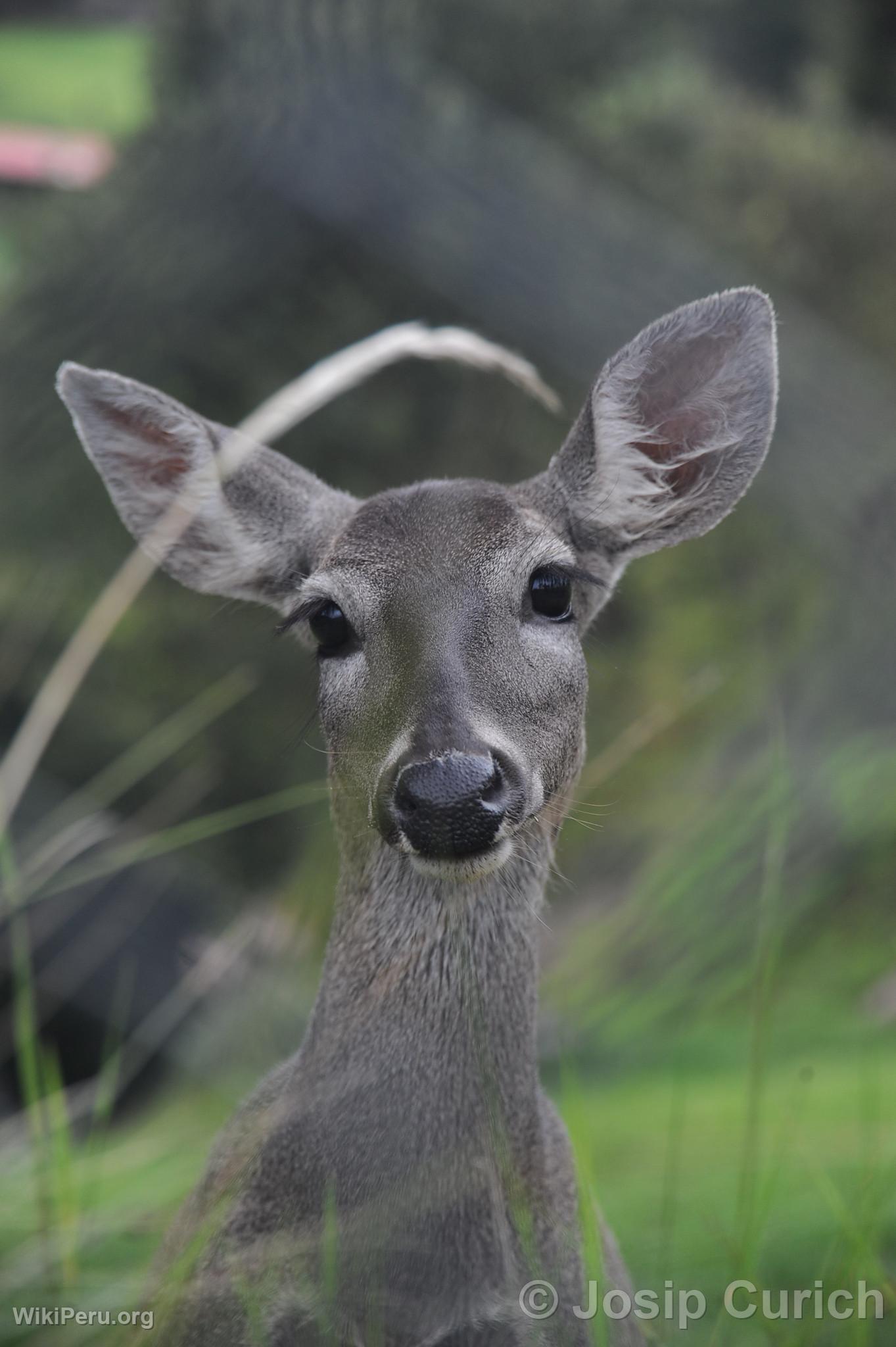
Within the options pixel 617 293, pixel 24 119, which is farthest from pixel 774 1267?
pixel 24 119

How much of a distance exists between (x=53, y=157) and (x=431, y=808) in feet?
10.7

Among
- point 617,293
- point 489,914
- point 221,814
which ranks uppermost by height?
point 617,293

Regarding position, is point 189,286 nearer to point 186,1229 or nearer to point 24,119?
point 24,119

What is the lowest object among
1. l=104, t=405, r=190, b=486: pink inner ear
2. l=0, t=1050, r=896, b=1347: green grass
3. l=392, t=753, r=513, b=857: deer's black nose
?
l=0, t=1050, r=896, b=1347: green grass

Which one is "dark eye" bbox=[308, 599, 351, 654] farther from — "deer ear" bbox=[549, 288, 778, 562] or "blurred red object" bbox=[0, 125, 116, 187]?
"blurred red object" bbox=[0, 125, 116, 187]

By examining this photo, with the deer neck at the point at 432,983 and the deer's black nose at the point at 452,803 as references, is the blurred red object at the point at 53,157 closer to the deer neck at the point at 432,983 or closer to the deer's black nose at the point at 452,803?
the deer neck at the point at 432,983

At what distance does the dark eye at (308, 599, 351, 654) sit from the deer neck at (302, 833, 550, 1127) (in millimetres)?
266

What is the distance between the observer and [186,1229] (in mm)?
1926

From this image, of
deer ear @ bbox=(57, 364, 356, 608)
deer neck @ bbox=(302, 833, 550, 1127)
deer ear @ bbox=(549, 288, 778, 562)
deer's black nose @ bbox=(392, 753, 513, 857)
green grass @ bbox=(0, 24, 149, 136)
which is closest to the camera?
deer's black nose @ bbox=(392, 753, 513, 857)

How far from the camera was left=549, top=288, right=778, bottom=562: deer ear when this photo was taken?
6.21ft

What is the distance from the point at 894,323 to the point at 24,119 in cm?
349

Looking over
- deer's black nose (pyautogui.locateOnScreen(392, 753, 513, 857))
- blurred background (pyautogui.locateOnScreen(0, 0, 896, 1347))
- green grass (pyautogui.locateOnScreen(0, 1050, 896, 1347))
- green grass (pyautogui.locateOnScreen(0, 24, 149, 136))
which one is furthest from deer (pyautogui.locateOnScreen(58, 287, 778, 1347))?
green grass (pyautogui.locateOnScreen(0, 24, 149, 136))

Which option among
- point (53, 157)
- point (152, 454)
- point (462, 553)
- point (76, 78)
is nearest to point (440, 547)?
point (462, 553)

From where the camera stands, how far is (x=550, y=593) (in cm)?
188
